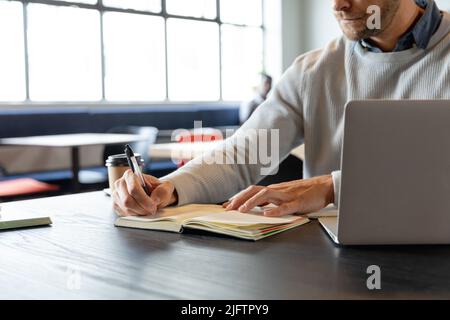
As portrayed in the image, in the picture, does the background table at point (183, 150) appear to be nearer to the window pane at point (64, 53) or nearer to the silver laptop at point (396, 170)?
the window pane at point (64, 53)

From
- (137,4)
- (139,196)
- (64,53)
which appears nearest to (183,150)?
(64,53)

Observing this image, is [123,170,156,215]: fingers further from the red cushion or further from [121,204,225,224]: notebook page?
the red cushion

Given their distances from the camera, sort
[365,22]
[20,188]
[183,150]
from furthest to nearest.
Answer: [183,150] < [20,188] < [365,22]

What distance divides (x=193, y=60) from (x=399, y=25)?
6385 mm

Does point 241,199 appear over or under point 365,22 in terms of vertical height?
under

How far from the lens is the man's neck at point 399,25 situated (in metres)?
1.43

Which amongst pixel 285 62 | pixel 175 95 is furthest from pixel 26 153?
pixel 285 62

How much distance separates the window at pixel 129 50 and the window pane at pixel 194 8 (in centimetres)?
1

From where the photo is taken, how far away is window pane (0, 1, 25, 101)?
5.61 metres

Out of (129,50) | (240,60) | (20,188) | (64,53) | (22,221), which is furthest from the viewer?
(240,60)

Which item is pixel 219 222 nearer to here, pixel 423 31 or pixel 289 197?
pixel 289 197

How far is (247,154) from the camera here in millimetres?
1451

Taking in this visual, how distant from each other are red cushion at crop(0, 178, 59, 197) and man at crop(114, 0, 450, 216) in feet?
7.49
